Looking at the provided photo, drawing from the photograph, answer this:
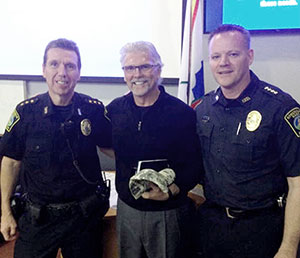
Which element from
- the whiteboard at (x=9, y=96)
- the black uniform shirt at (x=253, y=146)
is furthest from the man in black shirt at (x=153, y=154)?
the whiteboard at (x=9, y=96)

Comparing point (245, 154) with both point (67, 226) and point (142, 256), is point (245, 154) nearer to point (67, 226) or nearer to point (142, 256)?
point (142, 256)

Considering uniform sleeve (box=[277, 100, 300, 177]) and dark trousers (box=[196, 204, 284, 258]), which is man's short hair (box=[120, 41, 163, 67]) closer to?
uniform sleeve (box=[277, 100, 300, 177])

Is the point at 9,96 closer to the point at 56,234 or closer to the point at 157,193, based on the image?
the point at 56,234

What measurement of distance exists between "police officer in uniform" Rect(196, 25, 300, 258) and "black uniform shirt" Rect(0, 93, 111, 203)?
56 centimetres

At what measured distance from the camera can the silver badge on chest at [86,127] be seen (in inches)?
55.8

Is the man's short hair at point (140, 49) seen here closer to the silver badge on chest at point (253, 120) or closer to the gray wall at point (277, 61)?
the silver badge on chest at point (253, 120)

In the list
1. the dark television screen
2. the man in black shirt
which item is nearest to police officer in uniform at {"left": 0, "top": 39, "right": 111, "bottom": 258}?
the man in black shirt

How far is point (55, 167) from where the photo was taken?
4.46ft

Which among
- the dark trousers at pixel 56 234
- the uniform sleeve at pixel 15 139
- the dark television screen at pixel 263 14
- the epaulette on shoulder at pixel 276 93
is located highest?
the dark television screen at pixel 263 14

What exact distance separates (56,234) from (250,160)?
2.84 feet

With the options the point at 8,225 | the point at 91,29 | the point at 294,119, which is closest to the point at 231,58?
the point at 294,119

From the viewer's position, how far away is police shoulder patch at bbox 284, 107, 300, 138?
112 centimetres

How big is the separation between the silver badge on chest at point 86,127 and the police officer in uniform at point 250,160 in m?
0.55

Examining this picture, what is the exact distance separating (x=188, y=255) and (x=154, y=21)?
1.46m
